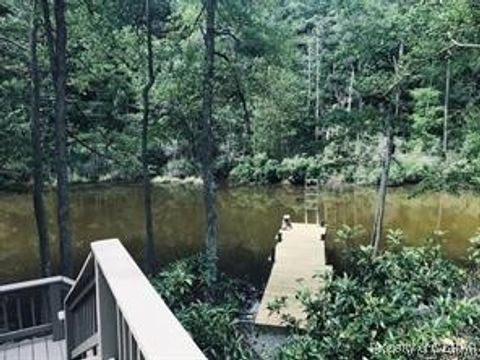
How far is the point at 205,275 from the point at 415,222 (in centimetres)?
1195

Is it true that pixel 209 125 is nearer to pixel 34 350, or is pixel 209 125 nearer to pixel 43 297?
pixel 43 297

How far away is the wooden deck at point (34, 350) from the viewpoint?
4012mm

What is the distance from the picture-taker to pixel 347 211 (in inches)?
824

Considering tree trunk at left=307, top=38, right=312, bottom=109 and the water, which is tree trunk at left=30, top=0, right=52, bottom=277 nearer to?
the water

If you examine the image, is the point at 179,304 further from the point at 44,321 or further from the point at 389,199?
the point at 389,199

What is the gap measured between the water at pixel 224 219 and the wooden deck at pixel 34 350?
8.91 metres

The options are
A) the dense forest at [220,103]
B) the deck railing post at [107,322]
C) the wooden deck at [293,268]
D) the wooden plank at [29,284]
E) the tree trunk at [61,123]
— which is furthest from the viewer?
the wooden deck at [293,268]

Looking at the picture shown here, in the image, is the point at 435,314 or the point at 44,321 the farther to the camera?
the point at 44,321

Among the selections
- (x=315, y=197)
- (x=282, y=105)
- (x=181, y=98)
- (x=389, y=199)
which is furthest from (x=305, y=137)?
(x=181, y=98)

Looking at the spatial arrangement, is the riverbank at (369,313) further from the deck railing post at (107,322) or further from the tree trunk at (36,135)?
the tree trunk at (36,135)

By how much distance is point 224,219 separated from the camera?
1933 centimetres

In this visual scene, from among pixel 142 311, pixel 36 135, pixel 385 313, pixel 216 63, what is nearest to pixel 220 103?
pixel 216 63

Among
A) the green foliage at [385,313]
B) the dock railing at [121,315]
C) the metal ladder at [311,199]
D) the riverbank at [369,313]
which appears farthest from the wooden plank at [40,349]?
the metal ladder at [311,199]

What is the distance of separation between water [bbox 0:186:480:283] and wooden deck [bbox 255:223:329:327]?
73 cm
